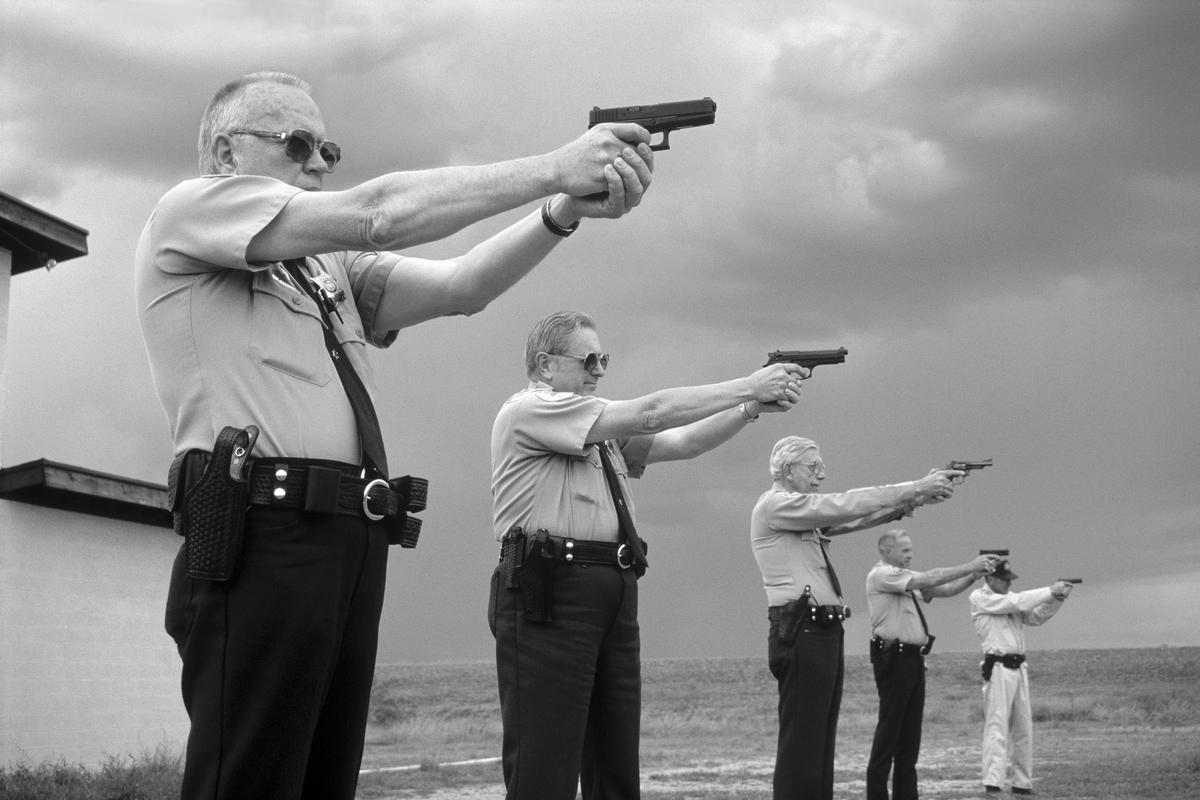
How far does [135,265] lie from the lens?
310 centimetres

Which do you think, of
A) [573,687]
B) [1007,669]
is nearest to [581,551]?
[573,687]

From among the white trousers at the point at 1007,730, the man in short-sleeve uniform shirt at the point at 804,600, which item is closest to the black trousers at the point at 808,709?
the man in short-sleeve uniform shirt at the point at 804,600

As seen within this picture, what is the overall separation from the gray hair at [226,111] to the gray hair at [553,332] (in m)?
2.73

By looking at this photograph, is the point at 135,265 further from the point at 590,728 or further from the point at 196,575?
the point at 590,728

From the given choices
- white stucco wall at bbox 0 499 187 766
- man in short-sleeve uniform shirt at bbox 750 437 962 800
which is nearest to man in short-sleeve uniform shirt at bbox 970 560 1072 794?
man in short-sleeve uniform shirt at bbox 750 437 962 800

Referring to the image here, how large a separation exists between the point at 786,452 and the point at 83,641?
31.4 ft

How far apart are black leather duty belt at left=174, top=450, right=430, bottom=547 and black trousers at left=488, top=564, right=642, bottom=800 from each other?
2369 mm

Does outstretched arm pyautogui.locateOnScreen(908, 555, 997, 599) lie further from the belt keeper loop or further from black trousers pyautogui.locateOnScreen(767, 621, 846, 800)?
the belt keeper loop

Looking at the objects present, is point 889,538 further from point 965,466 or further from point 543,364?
point 543,364

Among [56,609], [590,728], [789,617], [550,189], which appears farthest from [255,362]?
[56,609]

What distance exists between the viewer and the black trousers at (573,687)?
5.21 meters

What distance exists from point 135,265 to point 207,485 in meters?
0.65

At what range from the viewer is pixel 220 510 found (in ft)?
9.27

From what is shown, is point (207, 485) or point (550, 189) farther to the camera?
point (207, 485)
